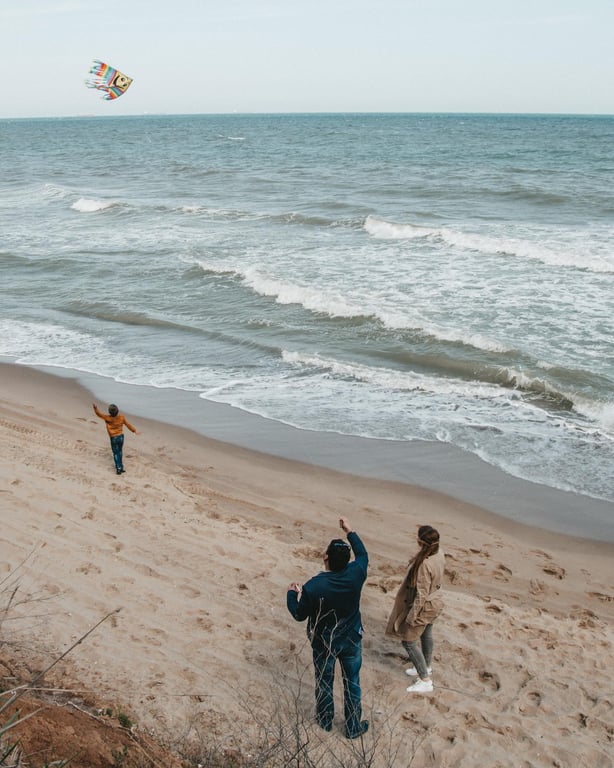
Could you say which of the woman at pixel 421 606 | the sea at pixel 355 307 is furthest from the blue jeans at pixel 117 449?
the woman at pixel 421 606

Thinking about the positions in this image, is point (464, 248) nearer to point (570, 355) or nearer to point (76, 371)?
point (570, 355)

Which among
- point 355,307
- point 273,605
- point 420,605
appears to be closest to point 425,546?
point 420,605

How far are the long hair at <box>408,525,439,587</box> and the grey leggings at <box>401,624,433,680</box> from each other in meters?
0.45

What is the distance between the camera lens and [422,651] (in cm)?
557

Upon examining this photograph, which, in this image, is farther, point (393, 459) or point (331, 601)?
point (393, 459)

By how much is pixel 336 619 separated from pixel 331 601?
0.14 meters

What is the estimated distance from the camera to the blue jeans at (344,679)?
4.81 m

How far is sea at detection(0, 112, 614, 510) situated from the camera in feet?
37.8

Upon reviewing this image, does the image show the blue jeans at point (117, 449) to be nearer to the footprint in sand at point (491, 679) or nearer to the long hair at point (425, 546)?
the long hair at point (425, 546)

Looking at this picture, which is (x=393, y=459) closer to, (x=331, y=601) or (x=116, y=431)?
(x=116, y=431)

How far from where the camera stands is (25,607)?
6051 mm

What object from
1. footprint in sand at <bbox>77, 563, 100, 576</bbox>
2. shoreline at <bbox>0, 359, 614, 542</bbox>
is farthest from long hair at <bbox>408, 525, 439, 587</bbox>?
shoreline at <bbox>0, 359, 614, 542</bbox>

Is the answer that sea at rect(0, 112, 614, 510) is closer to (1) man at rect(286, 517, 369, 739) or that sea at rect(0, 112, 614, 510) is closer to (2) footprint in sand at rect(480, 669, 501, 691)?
(2) footprint in sand at rect(480, 669, 501, 691)

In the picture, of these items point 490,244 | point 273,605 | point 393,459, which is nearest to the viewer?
point 273,605
